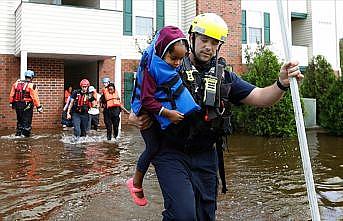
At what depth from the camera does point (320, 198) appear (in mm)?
5684

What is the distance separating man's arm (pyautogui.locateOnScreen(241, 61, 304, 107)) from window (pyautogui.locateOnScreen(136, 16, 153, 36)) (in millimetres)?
16660

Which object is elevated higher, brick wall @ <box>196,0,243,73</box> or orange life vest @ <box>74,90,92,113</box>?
brick wall @ <box>196,0,243,73</box>

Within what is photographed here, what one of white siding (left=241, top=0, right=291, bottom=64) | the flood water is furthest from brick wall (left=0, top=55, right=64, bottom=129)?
white siding (left=241, top=0, right=291, bottom=64)

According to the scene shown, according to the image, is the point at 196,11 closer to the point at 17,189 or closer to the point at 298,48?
the point at 298,48

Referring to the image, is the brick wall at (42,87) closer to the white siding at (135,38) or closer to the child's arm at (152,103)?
the white siding at (135,38)

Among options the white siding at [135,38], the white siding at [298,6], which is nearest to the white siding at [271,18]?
the white siding at [298,6]

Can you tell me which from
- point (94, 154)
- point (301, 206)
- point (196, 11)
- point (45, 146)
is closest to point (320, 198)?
point (301, 206)

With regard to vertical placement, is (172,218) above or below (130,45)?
below

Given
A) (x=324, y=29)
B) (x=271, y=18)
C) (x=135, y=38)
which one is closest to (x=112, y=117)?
(x=135, y=38)

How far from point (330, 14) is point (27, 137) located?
62.2ft

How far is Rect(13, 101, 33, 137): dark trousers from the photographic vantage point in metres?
13.0

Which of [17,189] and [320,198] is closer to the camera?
[320,198]

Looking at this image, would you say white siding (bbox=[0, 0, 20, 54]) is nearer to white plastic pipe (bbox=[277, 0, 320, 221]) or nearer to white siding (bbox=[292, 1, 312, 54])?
white siding (bbox=[292, 1, 312, 54])

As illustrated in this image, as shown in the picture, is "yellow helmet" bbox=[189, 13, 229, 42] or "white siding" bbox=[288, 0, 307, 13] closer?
"yellow helmet" bbox=[189, 13, 229, 42]
